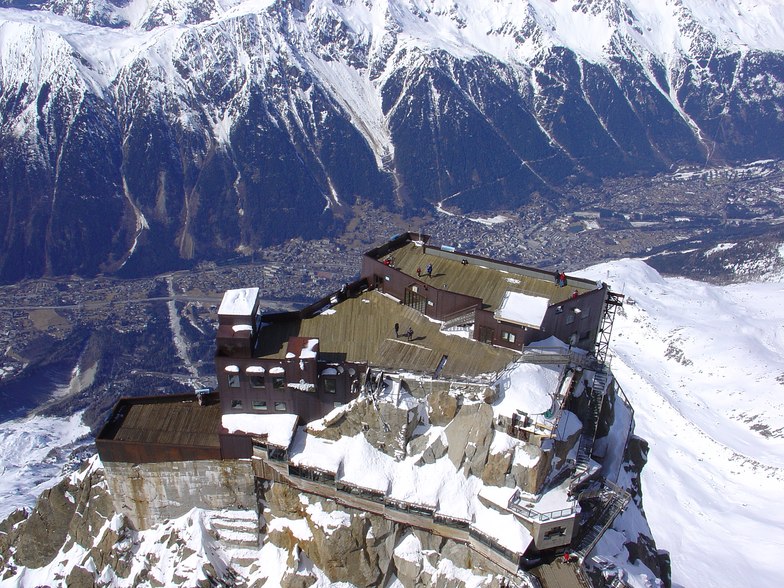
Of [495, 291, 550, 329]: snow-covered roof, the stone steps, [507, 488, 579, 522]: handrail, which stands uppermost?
[495, 291, 550, 329]: snow-covered roof

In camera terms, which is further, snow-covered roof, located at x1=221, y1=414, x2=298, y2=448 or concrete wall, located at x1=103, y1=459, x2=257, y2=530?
concrete wall, located at x1=103, y1=459, x2=257, y2=530

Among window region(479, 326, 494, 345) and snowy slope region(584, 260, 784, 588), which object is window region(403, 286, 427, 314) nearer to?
window region(479, 326, 494, 345)

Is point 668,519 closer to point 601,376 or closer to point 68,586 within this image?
point 601,376

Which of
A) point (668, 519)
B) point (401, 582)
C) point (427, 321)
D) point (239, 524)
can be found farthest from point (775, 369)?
point (239, 524)

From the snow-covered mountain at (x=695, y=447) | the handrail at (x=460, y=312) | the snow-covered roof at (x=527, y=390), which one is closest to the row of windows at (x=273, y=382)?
the snow-covered mountain at (x=695, y=447)

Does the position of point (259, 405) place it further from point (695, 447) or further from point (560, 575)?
point (695, 447)

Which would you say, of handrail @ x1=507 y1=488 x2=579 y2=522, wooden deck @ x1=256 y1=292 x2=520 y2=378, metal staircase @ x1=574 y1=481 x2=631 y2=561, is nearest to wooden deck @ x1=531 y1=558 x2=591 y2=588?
metal staircase @ x1=574 y1=481 x2=631 y2=561

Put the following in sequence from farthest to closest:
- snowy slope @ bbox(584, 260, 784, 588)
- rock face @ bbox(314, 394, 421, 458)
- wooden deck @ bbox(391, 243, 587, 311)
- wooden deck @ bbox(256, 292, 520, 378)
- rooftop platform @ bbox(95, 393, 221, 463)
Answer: snowy slope @ bbox(584, 260, 784, 588) < wooden deck @ bbox(391, 243, 587, 311) < rooftop platform @ bbox(95, 393, 221, 463) < wooden deck @ bbox(256, 292, 520, 378) < rock face @ bbox(314, 394, 421, 458)
